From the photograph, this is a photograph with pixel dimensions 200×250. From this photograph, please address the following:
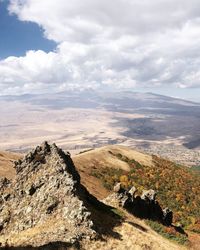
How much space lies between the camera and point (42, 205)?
107ft

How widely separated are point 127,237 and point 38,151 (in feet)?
42.3

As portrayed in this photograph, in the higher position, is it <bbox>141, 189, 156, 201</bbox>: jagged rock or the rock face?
the rock face

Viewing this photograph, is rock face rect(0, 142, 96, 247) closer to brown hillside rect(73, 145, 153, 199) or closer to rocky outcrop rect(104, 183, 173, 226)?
rocky outcrop rect(104, 183, 173, 226)

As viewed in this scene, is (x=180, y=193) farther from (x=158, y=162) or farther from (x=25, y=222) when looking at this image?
(x=25, y=222)

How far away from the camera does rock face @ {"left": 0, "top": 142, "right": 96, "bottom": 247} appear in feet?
96.3

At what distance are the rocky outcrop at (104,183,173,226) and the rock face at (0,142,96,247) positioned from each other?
502 inches

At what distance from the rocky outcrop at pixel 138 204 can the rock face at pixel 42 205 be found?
12747 mm

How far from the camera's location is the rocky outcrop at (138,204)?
47.2m

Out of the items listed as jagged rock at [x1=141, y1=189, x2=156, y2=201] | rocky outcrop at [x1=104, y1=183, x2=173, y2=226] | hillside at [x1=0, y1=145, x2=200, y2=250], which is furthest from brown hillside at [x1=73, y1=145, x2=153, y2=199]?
rocky outcrop at [x1=104, y1=183, x2=173, y2=226]

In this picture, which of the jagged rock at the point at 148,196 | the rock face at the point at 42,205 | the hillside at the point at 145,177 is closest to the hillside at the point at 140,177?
the hillside at the point at 145,177

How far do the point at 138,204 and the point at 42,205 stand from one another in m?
20.0

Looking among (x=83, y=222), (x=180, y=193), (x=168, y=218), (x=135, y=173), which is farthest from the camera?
(x=135, y=173)

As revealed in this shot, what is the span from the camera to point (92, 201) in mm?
39281

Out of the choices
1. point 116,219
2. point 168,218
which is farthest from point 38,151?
point 168,218
